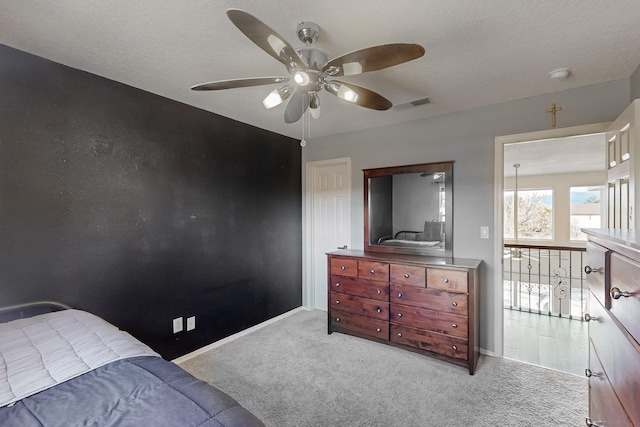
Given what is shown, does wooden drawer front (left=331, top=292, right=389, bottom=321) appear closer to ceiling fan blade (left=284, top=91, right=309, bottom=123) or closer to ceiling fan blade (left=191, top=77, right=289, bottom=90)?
ceiling fan blade (left=284, top=91, right=309, bottom=123)

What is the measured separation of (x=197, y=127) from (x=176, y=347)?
2.11 meters

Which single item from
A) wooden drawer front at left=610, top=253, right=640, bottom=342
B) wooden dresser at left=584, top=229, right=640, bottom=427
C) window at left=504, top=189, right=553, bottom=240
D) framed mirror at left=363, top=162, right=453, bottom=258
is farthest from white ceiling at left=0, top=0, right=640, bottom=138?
window at left=504, top=189, right=553, bottom=240

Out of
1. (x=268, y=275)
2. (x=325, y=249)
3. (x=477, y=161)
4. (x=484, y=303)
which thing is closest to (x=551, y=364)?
(x=484, y=303)

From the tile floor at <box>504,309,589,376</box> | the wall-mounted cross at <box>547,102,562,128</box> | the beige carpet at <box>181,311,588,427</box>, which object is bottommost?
the beige carpet at <box>181,311,588,427</box>

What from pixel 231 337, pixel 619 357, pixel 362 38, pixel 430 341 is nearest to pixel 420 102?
pixel 362 38

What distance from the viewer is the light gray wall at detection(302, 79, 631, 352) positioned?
2.46 meters

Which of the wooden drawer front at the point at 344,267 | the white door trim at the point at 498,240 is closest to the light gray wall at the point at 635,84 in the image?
the white door trim at the point at 498,240

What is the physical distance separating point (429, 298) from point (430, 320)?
8.0 inches

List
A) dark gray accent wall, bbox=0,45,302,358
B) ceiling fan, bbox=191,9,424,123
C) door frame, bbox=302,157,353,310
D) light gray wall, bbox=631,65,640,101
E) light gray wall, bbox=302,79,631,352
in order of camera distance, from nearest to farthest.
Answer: ceiling fan, bbox=191,9,424,123
dark gray accent wall, bbox=0,45,302,358
light gray wall, bbox=631,65,640,101
light gray wall, bbox=302,79,631,352
door frame, bbox=302,157,353,310

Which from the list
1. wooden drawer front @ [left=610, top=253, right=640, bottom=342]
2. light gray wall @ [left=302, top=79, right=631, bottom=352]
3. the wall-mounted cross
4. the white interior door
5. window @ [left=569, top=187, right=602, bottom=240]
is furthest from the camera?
→ window @ [left=569, top=187, right=602, bottom=240]

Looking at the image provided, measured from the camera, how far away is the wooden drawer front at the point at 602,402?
39.1 inches

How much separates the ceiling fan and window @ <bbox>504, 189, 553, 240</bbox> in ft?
23.8

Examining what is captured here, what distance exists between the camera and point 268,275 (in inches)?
146

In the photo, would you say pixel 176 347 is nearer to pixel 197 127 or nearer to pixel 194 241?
pixel 194 241
